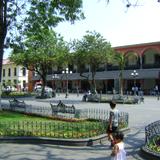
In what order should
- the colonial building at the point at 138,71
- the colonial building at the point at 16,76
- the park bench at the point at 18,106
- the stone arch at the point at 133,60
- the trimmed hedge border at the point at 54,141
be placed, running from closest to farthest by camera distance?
the trimmed hedge border at the point at 54,141 < the park bench at the point at 18,106 < the colonial building at the point at 138,71 < the stone arch at the point at 133,60 < the colonial building at the point at 16,76

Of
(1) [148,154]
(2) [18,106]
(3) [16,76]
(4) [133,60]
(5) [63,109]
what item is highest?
(4) [133,60]

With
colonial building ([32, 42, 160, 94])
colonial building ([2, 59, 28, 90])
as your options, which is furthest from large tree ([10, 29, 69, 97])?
colonial building ([2, 59, 28, 90])

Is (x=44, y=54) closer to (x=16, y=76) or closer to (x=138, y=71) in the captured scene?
(x=138, y=71)

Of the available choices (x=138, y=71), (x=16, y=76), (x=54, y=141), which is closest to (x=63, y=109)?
(x=54, y=141)

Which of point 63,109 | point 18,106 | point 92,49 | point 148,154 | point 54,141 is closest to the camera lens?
point 148,154

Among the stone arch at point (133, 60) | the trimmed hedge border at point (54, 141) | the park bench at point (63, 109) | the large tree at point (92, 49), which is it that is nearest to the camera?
the trimmed hedge border at point (54, 141)

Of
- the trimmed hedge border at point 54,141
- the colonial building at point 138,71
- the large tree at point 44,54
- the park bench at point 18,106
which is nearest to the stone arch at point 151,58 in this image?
the colonial building at point 138,71

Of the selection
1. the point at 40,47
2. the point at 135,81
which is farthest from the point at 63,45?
the point at 135,81

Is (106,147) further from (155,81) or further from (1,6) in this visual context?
(155,81)

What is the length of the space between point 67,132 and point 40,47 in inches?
1268

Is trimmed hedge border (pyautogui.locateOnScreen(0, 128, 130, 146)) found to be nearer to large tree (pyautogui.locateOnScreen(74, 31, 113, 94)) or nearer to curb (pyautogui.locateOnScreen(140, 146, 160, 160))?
curb (pyautogui.locateOnScreen(140, 146, 160, 160))

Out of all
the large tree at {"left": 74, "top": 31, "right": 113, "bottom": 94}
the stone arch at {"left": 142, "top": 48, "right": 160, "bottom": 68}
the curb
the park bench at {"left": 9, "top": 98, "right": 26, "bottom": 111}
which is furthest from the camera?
the stone arch at {"left": 142, "top": 48, "right": 160, "bottom": 68}

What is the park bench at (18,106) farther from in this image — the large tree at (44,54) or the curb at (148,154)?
the large tree at (44,54)

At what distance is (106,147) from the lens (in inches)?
565
